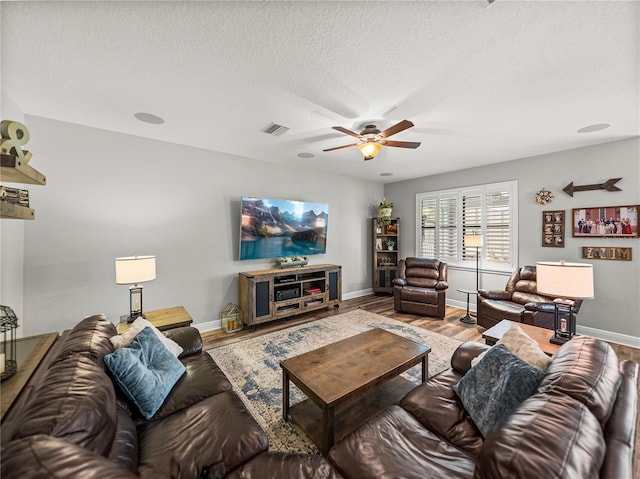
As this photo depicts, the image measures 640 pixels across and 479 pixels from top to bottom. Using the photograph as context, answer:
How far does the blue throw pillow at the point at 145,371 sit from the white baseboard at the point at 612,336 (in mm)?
5145

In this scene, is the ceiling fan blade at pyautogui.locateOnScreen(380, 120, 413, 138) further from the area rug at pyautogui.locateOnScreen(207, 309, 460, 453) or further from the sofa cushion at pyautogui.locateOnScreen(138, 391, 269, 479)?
the sofa cushion at pyautogui.locateOnScreen(138, 391, 269, 479)

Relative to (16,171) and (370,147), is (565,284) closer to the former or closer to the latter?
(370,147)

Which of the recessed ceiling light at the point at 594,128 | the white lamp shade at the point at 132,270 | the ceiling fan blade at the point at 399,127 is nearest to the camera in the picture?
the ceiling fan blade at the point at 399,127

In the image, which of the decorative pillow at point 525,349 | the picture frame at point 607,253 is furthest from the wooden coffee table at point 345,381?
the picture frame at point 607,253

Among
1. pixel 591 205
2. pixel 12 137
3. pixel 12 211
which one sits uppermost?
pixel 12 137

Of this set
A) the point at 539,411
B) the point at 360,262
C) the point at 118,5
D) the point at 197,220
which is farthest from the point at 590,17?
the point at 360,262

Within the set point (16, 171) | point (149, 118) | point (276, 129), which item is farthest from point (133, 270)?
point (276, 129)

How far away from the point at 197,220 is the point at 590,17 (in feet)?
13.8

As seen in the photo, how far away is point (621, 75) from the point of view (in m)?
2.05

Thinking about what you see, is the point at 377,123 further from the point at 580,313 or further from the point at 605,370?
the point at 580,313

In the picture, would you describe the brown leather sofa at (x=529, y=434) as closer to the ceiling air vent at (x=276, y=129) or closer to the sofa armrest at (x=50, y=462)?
the sofa armrest at (x=50, y=462)

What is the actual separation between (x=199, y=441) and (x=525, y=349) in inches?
72.2

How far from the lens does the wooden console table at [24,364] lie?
1.15 metres

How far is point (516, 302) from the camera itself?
149 inches
